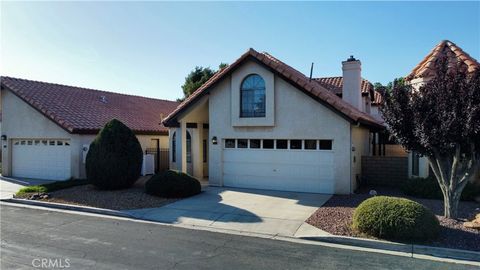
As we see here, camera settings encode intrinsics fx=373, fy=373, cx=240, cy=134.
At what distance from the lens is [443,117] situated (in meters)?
8.66

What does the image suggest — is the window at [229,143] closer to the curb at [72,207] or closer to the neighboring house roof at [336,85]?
the curb at [72,207]

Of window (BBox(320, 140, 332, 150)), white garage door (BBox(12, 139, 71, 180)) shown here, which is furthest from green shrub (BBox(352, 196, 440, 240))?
white garage door (BBox(12, 139, 71, 180))

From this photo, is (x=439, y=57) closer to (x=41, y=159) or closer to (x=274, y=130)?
(x=274, y=130)

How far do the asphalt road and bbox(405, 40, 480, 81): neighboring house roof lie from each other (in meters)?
7.98

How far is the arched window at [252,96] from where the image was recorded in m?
14.9

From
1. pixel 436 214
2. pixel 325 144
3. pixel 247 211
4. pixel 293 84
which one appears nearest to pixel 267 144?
pixel 325 144

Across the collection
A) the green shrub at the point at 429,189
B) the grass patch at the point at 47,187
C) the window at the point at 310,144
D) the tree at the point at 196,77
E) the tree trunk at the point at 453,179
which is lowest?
the grass patch at the point at 47,187

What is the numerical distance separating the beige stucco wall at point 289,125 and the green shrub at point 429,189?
6.50 feet

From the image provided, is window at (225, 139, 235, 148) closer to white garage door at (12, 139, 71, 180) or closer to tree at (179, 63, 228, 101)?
white garage door at (12, 139, 71, 180)

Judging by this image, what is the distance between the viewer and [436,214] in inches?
394

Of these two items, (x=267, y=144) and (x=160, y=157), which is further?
(x=160, y=157)

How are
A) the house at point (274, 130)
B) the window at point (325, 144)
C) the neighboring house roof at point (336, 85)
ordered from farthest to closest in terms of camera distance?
1. the neighboring house roof at point (336, 85)
2. the window at point (325, 144)
3. the house at point (274, 130)

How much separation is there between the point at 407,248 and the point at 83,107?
60.9ft

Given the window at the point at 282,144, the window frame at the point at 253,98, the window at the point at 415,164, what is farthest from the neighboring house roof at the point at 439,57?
the window frame at the point at 253,98
